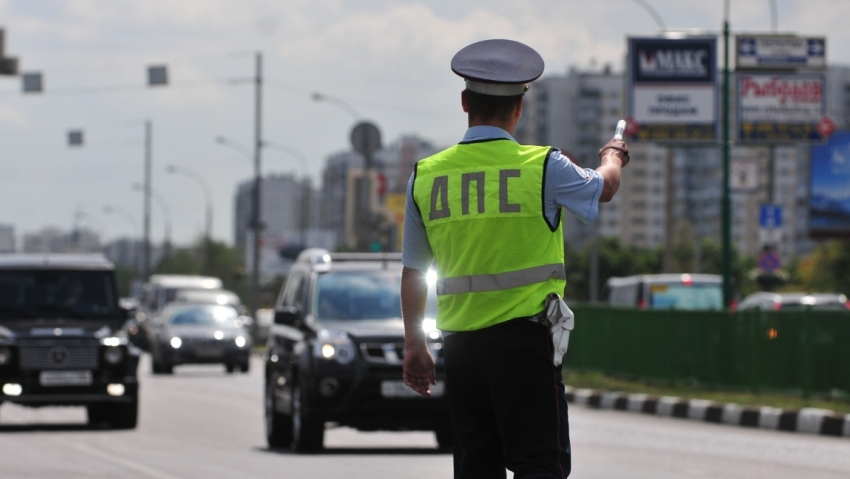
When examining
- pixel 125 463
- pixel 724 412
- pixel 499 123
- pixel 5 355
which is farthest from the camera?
pixel 724 412

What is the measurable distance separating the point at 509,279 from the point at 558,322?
20 cm

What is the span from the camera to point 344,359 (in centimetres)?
1395

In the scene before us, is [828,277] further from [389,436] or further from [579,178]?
[579,178]

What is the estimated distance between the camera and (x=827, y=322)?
66.2 feet

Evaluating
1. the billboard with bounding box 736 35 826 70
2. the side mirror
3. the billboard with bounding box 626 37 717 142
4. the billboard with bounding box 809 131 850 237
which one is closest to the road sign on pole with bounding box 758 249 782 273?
the billboard with bounding box 626 37 717 142

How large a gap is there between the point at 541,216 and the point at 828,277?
88722 millimetres

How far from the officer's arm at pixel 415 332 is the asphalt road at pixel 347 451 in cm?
637

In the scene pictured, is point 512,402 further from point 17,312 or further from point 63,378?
point 17,312

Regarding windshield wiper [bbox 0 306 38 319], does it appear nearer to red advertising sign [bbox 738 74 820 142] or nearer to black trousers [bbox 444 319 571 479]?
black trousers [bbox 444 319 571 479]

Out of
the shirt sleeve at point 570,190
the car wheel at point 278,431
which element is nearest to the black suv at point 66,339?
the car wheel at point 278,431

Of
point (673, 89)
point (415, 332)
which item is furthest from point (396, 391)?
point (673, 89)

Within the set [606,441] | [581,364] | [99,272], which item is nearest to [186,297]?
[581,364]

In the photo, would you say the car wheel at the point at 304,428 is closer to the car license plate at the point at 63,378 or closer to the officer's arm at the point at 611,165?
the car license plate at the point at 63,378

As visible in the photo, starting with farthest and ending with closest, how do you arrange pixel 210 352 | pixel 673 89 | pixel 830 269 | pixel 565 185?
pixel 830 269
pixel 210 352
pixel 673 89
pixel 565 185
